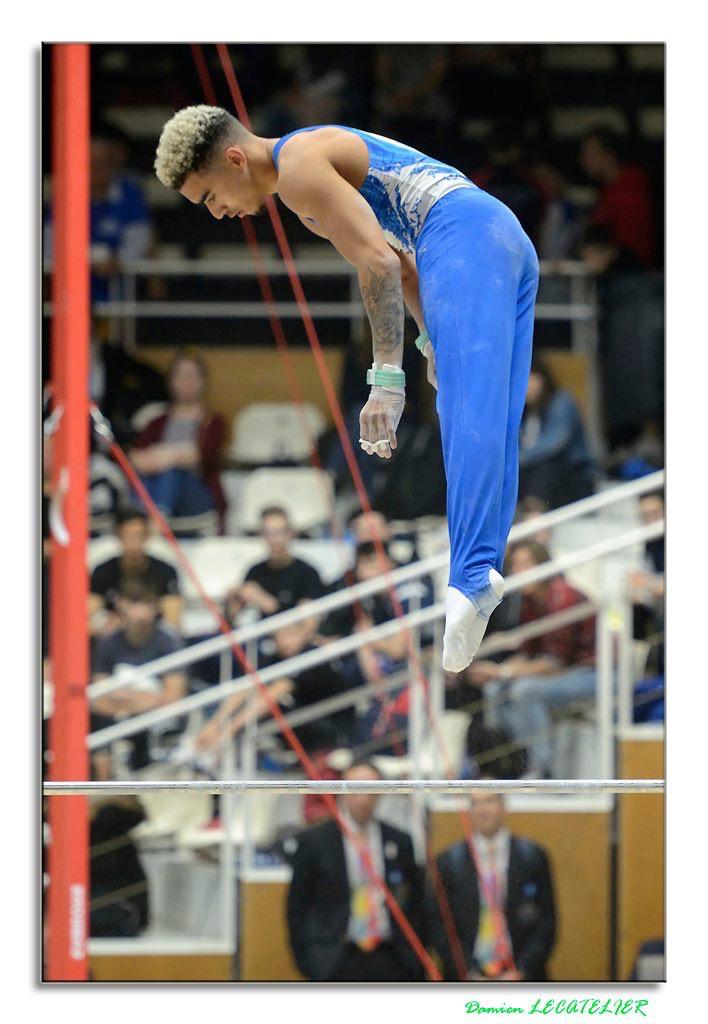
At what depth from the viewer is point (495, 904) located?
507 centimetres

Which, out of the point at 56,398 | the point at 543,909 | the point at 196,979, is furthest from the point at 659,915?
the point at 56,398

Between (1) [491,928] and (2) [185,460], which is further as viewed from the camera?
(2) [185,460]

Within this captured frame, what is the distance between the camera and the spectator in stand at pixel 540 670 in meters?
5.32

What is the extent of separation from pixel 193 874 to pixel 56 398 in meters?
1.76

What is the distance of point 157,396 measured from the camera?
6.00 m

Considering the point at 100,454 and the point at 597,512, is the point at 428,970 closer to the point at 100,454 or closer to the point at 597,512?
the point at 597,512

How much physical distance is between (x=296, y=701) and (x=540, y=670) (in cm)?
86

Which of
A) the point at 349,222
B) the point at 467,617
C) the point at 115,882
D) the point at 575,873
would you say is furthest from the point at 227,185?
the point at 115,882

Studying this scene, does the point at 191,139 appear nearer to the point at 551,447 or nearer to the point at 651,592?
the point at 551,447

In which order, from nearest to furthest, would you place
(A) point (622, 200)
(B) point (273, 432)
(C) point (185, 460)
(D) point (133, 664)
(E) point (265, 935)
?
1. (E) point (265, 935)
2. (D) point (133, 664)
3. (A) point (622, 200)
4. (C) point (185, 460)
5. (B) point (273, 432)

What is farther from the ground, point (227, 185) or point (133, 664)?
point (227, 185)

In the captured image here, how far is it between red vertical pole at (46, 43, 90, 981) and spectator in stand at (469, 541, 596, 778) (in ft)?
4.39
